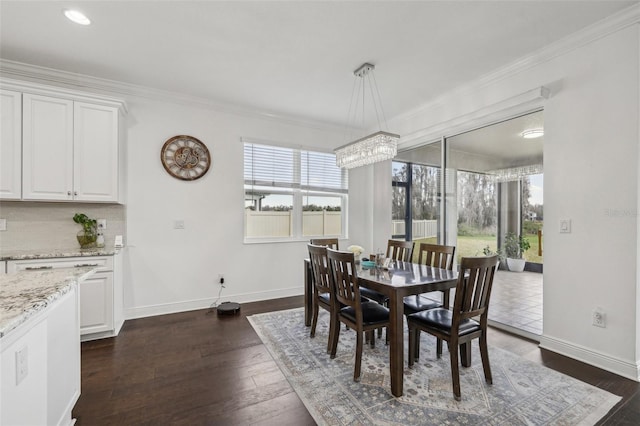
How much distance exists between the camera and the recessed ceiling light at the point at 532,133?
2.93m

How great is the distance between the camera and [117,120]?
10.3 ft

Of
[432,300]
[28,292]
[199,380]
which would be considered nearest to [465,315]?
[432,300]

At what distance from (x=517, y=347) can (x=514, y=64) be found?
276 cm

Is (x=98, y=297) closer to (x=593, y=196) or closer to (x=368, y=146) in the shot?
(x=368, y=146)

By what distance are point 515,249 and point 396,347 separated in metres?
2.09

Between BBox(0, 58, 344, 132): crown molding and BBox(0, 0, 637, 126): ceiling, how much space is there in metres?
0.10

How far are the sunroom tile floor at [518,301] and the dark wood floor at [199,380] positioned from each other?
20 cm

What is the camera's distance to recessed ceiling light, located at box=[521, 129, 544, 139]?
293cm

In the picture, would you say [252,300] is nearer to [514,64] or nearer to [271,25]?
[271,25]

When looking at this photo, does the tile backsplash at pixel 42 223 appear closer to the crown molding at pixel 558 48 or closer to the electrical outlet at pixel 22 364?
the electrical outlet at pixel 22 364

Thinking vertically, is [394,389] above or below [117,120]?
below

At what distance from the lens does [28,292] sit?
4.37 feet

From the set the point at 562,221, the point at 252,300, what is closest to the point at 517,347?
the point at 562,221

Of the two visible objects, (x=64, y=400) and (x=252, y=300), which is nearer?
(x=64, y=400)
